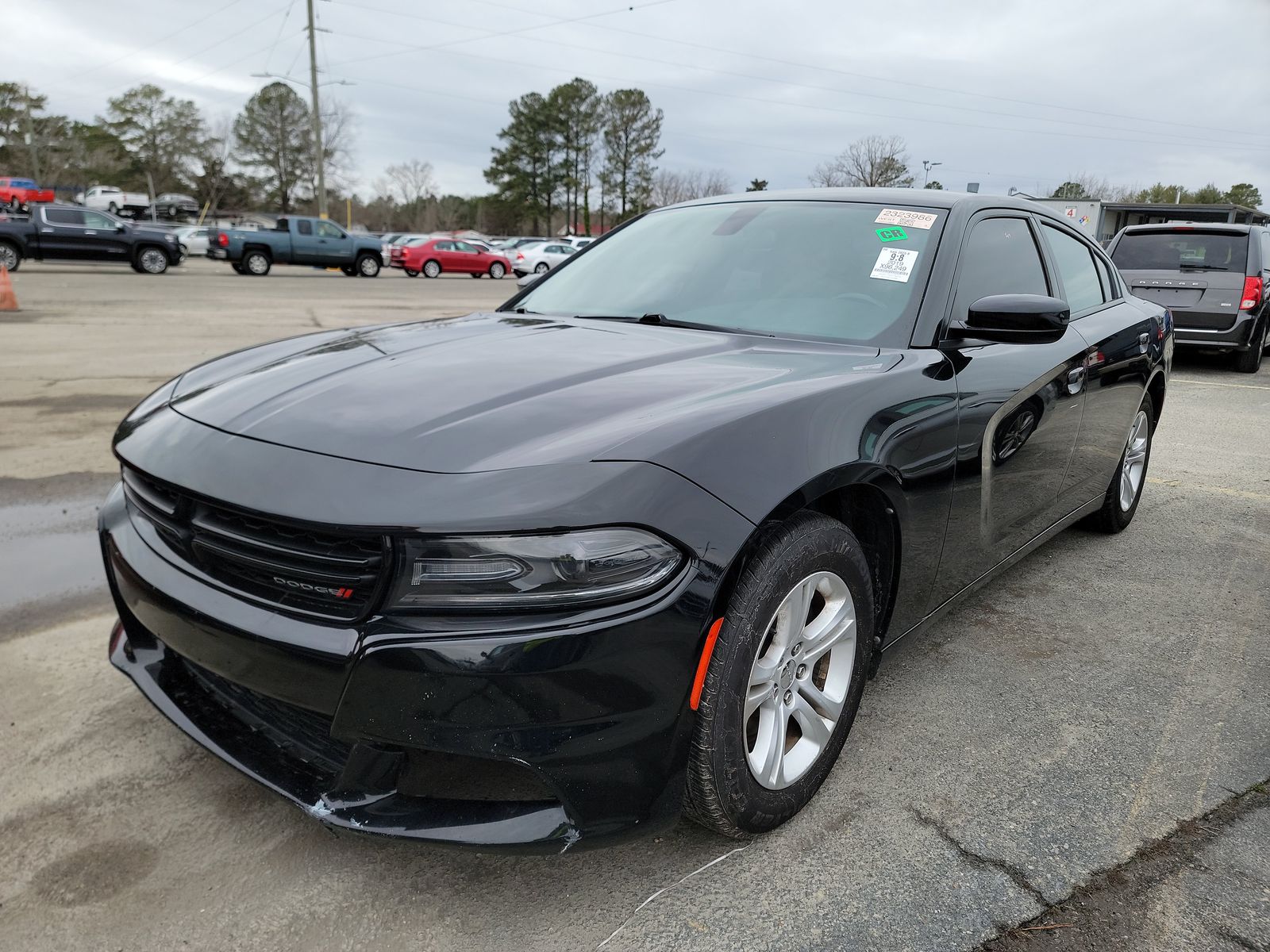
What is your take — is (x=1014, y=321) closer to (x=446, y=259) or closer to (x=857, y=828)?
(x=857, y=828)

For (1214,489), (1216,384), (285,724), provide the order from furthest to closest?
(1216,384), (1214,489), (285,724)

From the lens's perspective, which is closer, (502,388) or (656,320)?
(502,388)

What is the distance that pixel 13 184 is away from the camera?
2039 inches

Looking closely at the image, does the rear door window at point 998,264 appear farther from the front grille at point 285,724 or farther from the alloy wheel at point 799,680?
the front grille at point 285,724

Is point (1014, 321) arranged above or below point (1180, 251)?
below

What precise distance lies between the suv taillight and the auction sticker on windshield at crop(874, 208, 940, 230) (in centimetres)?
891

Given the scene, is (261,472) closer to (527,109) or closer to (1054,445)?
(1054,445)

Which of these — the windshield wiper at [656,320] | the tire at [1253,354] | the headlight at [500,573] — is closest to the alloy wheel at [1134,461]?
the windshield wiper at [656,320]

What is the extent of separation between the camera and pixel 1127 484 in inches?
172

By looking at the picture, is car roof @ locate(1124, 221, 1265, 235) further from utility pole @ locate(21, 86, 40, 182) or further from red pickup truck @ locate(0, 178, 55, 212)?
utility pole @ locate(21, 86, 40, 182)

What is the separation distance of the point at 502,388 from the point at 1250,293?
10479 millimetres

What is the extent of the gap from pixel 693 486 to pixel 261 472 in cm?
84

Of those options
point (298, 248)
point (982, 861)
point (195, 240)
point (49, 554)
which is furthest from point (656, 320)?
point (195, 240)

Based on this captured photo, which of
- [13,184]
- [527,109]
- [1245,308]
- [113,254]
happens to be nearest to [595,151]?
[527,109]
